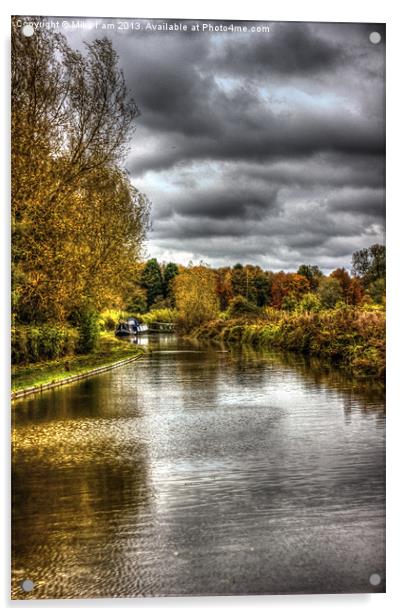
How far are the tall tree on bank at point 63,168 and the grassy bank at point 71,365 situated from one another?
1.12m

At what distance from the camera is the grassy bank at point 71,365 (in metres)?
11.3

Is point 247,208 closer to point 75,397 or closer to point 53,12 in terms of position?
point 53,12

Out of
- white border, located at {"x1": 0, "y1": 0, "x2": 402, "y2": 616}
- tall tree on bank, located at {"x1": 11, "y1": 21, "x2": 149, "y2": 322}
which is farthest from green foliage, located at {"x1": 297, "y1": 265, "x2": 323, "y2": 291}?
tall tree on bank, located at {"x1": 11, "y1": 21, "x2": 149, "y2": 322}

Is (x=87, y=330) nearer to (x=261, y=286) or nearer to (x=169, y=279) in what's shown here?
(x=169, y=279)

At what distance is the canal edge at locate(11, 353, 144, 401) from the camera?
34.8 ft

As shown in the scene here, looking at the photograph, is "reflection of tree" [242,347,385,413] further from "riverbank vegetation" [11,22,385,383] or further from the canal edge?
the canal edge

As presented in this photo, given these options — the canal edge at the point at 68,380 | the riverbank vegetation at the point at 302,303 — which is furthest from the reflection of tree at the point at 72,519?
the riverbank vegetation at the point at 302,303

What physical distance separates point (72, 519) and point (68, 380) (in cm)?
849

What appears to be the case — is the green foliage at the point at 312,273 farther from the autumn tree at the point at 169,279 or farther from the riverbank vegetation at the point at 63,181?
the riverbank vegetation at the point at 63,181

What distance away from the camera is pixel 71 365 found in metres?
16.8

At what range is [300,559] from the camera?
19.3 ft
